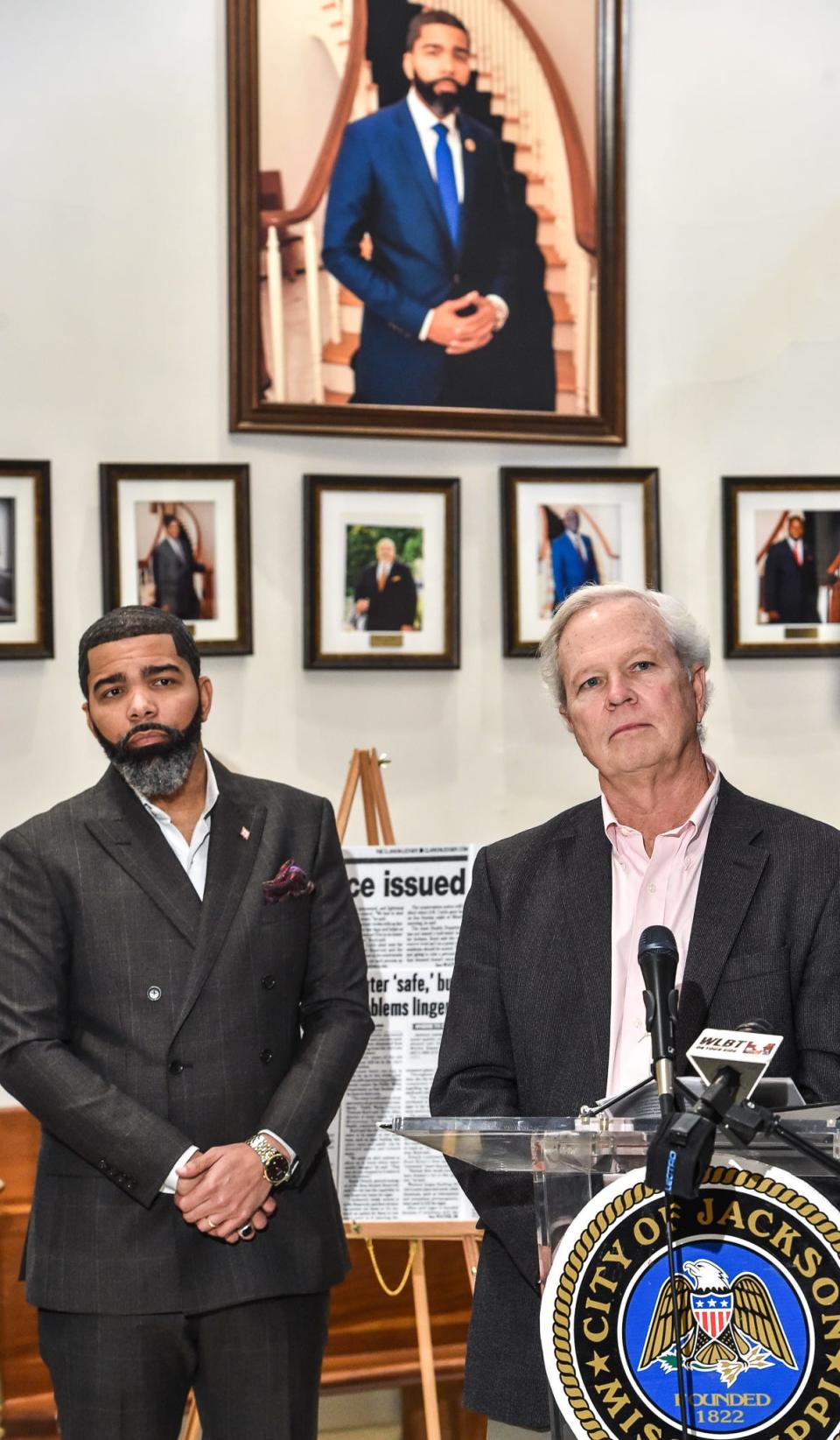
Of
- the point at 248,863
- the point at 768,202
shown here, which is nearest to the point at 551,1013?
the point at 248,863

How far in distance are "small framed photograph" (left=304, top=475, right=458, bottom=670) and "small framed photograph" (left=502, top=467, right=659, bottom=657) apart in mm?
165

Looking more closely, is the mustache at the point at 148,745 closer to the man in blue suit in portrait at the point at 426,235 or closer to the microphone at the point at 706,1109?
the microphone at the point at 706,1109

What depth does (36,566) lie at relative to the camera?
393 centimetres

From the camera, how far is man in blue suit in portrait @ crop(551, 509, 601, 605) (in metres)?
4.22

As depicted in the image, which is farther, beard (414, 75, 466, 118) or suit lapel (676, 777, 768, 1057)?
beard (414, 75, 466, 118)

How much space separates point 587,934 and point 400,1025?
1.50 metres

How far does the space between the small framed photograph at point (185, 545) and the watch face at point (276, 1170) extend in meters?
1.78

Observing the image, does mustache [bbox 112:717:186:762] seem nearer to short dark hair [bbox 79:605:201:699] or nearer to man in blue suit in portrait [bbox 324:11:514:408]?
short dark hair [bbox 79:605:201:699]

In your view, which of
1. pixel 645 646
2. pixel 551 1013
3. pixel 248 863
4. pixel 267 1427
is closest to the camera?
pixel 551 1013

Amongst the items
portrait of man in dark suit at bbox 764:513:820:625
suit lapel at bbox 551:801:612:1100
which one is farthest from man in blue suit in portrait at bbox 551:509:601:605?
suit lapel at bbox 551:801:612:1100

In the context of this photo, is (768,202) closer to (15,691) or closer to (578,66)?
(578,66)

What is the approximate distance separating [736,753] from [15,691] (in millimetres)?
1990

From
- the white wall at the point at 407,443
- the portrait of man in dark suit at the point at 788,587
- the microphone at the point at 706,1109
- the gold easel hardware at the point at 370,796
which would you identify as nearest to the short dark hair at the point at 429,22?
the white wall at the point at 407,443

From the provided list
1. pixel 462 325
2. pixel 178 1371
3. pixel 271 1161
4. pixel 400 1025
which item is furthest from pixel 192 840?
pixel 462 325
